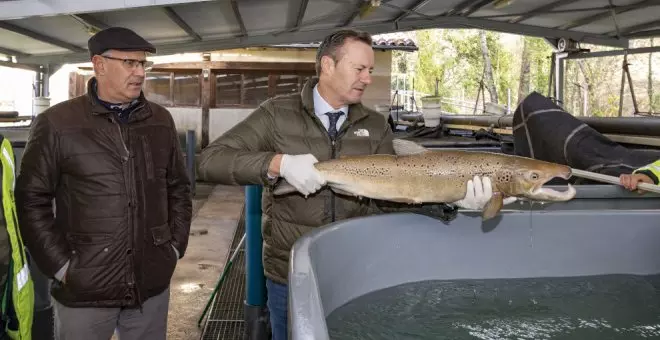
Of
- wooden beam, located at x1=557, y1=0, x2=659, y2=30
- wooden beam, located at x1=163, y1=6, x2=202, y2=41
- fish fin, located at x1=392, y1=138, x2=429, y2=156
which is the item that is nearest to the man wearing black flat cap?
fish fin, located at x1=392, y1=138, x2=429, y2=156

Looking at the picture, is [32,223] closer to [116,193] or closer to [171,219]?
[116,193]

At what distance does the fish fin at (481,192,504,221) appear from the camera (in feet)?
8.38

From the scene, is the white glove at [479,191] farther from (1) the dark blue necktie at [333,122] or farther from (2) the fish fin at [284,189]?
(2) the fish fin at [284,189]

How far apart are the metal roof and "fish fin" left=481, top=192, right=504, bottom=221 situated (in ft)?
13.4

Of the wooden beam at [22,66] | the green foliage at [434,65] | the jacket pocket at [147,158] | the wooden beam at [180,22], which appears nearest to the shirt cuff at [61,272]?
the jacket pocket at [147,158]

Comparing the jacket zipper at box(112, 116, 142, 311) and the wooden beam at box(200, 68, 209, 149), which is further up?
the wooden beam at box(200, 68, 209, 149)

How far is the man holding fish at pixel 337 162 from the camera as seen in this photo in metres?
2.56

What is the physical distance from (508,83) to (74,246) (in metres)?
29.2

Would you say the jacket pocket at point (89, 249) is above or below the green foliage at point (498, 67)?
below

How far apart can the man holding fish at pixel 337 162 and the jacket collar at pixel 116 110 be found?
0.42m

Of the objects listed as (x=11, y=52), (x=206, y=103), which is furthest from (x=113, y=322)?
(x=206, y=103)

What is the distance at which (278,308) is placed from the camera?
2.68 metres

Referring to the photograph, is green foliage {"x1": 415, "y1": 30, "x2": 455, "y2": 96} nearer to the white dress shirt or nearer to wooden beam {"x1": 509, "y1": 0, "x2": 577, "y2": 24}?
wooden beam {"x1": 509, "y1": 0, "x2": 577, "y2": 24}

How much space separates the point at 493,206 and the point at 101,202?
182 cm
